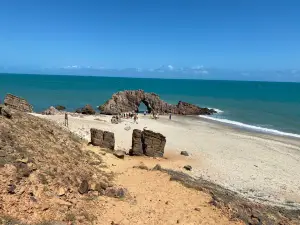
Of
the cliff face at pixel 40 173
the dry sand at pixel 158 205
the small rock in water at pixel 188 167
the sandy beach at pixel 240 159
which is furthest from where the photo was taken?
the small rock in water at pixel 188 167

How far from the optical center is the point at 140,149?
3158 centimetres

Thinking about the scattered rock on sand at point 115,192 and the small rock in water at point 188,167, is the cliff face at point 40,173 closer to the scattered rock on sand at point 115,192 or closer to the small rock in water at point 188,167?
the scattered rock on sand at point 115,192

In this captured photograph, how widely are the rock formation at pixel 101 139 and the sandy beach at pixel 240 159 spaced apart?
483cm

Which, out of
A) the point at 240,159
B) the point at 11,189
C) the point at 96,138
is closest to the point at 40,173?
the point at 11,189

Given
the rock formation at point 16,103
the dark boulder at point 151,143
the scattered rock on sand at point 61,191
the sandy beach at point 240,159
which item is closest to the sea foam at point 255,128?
the sandy beach at point 240,159

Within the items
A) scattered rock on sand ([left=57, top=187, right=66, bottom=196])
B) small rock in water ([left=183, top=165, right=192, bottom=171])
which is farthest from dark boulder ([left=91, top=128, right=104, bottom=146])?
scattered rock on sand ([left=57, top=187, right=66, bottom=196])

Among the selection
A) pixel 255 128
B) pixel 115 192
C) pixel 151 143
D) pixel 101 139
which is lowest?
pixel 255 128

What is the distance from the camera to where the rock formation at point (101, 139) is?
28.8 meters

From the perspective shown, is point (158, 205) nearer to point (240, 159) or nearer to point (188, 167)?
point (188, 167)

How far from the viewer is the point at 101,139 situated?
29.2 metres

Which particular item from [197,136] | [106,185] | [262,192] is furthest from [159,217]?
[197,136]

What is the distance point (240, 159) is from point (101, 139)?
16.8m

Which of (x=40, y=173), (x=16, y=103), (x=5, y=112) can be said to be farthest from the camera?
(x=16, y=103)

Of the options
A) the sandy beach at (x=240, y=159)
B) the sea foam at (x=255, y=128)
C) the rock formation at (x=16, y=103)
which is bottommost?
the sea foam at (x=255, y=128)
